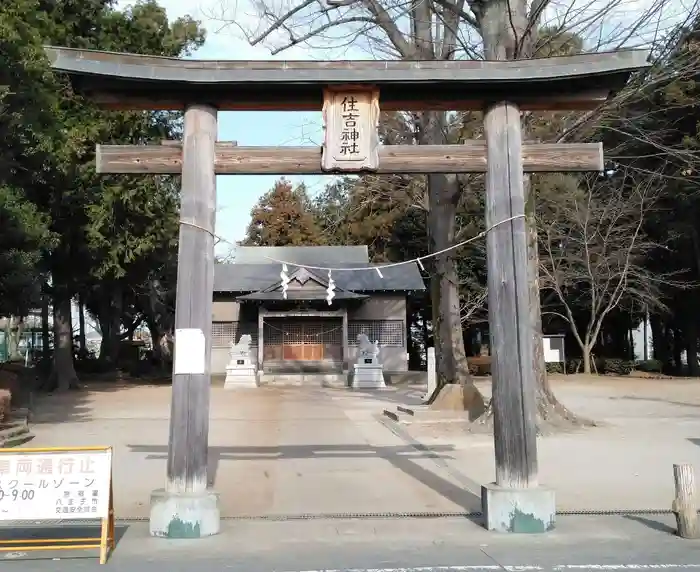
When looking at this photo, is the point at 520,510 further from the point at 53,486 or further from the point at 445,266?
the point at 445,266

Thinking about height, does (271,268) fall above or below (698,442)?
above

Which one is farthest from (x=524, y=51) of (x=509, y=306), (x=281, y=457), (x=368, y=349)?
(x=368, y=349)

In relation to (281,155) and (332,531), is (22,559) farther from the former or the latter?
(281,155)

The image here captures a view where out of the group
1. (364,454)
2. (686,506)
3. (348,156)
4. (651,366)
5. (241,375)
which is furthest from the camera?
(651,366)

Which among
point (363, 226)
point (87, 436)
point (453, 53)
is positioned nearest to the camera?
point (87, 436)

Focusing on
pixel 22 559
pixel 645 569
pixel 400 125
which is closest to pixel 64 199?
pixel 400 125

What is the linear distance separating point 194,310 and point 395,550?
3.00 metres

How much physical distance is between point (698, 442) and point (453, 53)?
10.5m

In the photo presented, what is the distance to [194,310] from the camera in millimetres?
7152

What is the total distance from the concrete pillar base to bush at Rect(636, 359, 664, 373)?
36093mm

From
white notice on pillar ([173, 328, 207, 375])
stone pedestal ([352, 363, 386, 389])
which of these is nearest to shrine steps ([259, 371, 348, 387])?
stone pedestal ([352, 363, 386, 389])

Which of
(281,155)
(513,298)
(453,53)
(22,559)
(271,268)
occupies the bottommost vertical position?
(22,559)

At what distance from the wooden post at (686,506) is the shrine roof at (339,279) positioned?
88.8 feet

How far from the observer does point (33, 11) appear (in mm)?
15820
